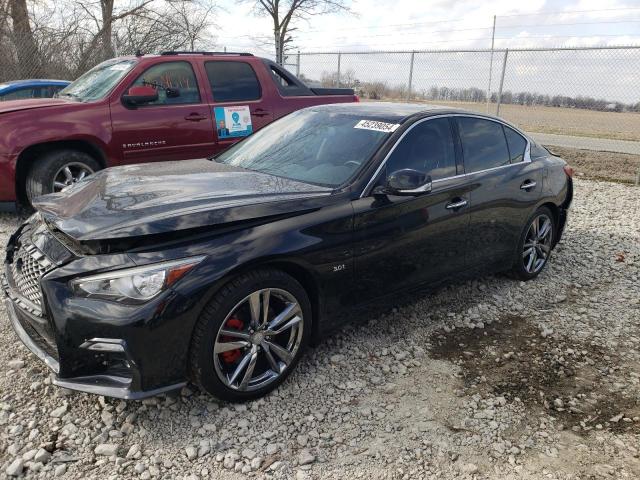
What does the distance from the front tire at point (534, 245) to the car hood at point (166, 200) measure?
2.40 meters

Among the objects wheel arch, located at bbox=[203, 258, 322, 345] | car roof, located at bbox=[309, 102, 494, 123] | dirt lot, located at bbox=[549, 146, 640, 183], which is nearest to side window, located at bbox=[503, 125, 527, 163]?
car roof, located at bbox=[309, 102, 494, 123]

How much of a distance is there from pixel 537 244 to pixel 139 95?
459 centimetres

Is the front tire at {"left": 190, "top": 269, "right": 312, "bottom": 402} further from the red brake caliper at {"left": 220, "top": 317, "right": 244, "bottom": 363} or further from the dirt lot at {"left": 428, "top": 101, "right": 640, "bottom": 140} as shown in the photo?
the dirt lot at {"left": 428, "top": 101, "right": 640, "bottom": 140}

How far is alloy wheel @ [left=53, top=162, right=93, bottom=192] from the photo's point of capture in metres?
5.79

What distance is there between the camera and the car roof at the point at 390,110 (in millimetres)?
3809

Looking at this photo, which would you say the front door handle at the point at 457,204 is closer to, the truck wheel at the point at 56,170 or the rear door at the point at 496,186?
the rear door at the point at 496,186

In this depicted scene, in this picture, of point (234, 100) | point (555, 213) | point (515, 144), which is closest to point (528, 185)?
point (515, 144)

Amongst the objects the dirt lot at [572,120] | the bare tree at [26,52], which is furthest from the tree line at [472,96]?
the bare tree at [26,52]

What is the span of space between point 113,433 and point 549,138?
14817mm

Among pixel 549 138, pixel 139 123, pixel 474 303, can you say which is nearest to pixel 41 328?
pixel 474 303

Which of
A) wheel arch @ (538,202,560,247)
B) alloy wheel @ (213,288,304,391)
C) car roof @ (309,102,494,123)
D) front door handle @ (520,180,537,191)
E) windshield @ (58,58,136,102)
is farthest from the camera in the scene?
windshield @ (58,58,136,102)

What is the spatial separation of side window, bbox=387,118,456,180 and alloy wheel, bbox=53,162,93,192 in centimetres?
393

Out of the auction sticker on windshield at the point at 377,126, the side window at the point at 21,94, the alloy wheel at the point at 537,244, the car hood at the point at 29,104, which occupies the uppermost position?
the auction sticker on windshield at the point at 377,126

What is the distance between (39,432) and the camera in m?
2.66
